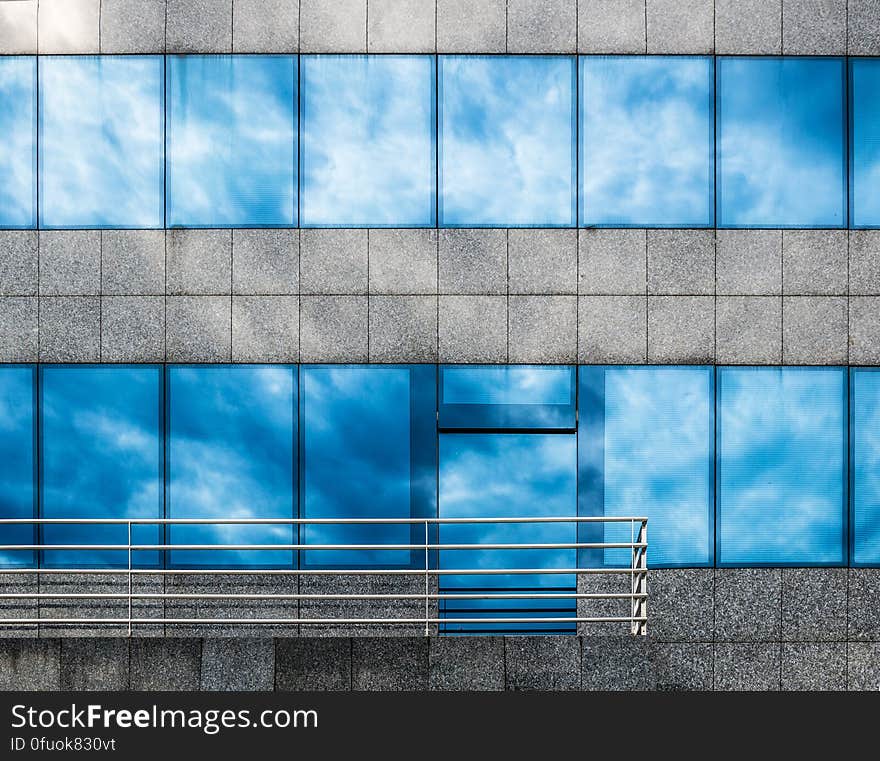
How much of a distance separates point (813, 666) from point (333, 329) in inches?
291

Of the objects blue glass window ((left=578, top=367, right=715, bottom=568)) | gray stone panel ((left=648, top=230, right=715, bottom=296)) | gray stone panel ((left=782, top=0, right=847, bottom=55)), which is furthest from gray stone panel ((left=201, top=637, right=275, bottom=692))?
gray stone panel ((left=782, top=0, right=847, bottom=55))

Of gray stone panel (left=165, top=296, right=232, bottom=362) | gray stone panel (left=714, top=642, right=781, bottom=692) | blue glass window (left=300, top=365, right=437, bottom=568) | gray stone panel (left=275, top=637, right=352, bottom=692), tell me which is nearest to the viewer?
gray stone panel (left=275, top=637, right=352, bottom=692)

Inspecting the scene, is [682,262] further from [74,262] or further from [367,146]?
[74,262]

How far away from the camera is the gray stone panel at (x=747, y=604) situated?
28.5 ft

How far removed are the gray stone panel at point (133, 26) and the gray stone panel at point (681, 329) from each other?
23.9 ft

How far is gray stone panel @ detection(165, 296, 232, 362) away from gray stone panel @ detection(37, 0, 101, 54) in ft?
11.7

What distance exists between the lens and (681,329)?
8.87 meters

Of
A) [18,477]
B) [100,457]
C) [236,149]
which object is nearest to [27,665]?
[18,477]

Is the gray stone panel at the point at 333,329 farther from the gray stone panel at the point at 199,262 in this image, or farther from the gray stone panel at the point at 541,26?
the gray stone panel at the point at 541,26

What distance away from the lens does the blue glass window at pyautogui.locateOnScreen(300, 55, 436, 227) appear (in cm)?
895

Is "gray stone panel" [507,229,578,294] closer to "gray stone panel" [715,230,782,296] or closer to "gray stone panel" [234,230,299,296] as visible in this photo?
"gray stone panel" [715,230,782,296]

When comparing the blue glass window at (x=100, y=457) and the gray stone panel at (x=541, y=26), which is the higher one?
the gray stone panel at (x=541, y=26)

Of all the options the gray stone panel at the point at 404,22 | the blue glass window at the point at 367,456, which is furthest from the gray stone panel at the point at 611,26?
the blue glass window at the point at 367,456

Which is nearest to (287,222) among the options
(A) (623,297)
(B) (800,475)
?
(A) (623,297)
